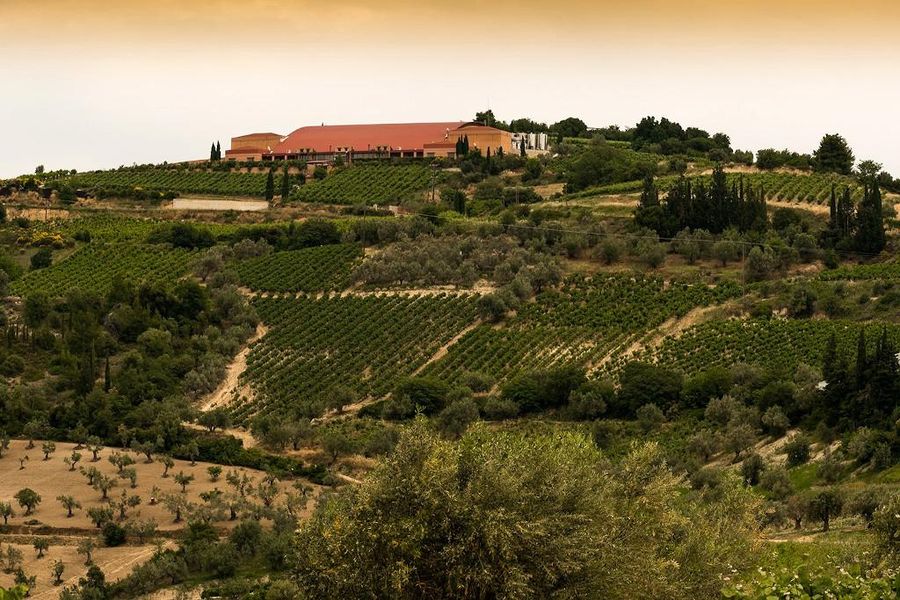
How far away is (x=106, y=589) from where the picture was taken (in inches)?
1789

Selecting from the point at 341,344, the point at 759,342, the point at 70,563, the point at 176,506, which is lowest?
the point at 70,563

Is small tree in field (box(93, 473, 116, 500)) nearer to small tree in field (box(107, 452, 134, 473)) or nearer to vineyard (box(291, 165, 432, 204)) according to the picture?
small tree in field (box(107, 452, 134, 473))

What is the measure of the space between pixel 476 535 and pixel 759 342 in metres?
40.3

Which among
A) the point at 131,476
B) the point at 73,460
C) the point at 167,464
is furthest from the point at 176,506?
the point at 73,460

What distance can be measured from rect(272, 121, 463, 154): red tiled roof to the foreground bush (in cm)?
8672

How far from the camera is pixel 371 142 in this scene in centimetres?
11881

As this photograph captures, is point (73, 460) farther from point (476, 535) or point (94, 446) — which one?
point (476, 535)

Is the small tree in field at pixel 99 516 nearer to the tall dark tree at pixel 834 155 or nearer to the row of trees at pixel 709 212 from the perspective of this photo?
the row of trees at pixel 709 212

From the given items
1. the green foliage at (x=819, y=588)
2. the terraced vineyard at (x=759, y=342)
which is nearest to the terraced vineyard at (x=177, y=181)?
the terraced vineyard at (x=759, y=342)

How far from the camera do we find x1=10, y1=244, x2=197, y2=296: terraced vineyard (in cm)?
8681

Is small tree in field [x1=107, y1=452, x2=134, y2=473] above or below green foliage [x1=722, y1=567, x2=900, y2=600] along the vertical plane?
below

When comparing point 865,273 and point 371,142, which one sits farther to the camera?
point 371,142

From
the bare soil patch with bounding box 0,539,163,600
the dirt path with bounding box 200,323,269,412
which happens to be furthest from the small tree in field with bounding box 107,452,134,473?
the dirt path with bounding box 200,323,269,412

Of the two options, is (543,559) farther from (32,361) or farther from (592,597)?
(32,361)
